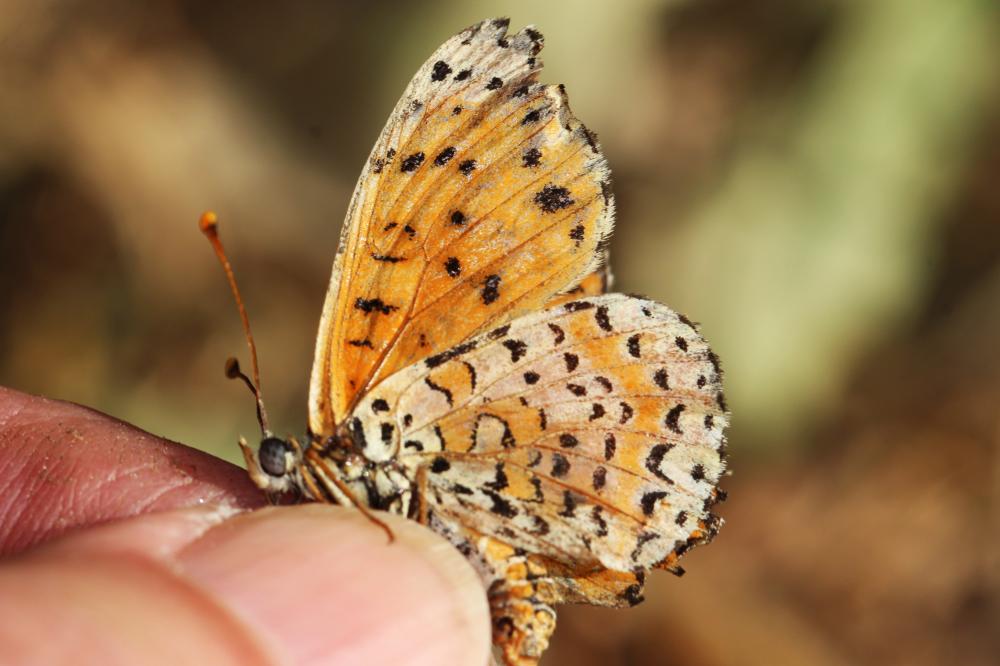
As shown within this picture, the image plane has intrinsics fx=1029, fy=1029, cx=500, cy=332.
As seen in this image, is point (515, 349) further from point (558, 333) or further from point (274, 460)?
point (274, 460)

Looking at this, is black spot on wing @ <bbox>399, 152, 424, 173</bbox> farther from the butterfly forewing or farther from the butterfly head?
the butterfly head

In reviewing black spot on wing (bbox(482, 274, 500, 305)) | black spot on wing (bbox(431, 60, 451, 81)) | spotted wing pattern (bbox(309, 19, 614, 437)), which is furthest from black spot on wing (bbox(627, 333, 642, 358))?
black spot on wing (bbox(431, 60, 451, 81))

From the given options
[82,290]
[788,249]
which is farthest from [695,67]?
[82,290]

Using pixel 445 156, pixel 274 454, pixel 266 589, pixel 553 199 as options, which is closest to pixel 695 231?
pixel 553 199

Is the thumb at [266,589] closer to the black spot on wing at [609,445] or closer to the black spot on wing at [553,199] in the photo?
the black spot on wing at [609,445]

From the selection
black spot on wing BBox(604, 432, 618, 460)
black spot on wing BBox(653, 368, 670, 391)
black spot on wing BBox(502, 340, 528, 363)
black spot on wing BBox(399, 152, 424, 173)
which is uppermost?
black spot on wing BBox(399, 152, 424, 173)

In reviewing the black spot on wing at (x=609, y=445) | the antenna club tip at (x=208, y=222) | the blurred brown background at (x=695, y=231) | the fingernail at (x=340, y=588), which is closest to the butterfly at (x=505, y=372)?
the black spot on wing at (x=609, y=445)

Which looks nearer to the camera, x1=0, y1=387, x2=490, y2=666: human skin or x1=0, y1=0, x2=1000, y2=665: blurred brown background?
x1=0, y1=387, x2=490, y2=666: human skin
